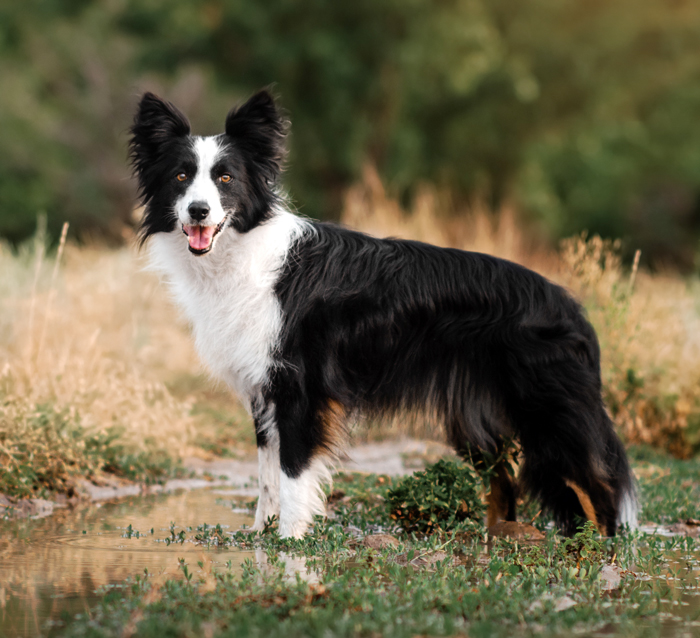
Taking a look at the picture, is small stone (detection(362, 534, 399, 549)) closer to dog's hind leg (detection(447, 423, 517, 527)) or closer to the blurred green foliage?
dog's hind leg (detection(447, 423, 517, 527))

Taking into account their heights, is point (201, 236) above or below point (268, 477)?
above

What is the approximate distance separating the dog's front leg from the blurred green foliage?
17118 millimetres

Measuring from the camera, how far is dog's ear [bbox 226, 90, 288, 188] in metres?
5.44

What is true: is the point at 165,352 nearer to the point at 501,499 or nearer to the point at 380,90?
the point at 501,499

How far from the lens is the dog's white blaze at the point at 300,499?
5.08m

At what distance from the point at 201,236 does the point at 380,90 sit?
18.5 metres

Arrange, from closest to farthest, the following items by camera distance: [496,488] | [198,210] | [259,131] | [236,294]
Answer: [198,210], [236,294], [259,131], [496,488]

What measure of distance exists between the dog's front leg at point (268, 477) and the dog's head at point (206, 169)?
4.06ft

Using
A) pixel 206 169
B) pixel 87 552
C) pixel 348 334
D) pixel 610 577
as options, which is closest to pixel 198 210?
pixel 206 169

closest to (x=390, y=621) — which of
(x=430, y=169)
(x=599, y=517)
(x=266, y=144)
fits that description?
(x=599, y=517)

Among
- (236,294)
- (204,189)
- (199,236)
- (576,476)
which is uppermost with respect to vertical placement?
(204,189)

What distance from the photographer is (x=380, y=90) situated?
896 inches

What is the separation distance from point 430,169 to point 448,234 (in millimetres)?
12088


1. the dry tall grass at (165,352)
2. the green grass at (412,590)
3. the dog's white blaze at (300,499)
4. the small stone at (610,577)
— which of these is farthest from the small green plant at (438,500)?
the dry tall grass at (165,352)
